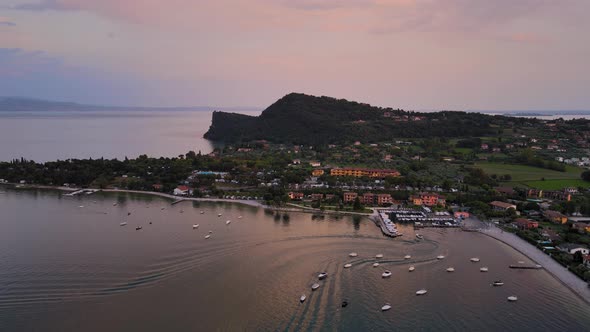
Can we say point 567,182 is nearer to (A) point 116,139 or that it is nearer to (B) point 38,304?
(B) point 38,304

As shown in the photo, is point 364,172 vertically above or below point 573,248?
above

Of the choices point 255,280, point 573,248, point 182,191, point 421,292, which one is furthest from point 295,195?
point 573,248

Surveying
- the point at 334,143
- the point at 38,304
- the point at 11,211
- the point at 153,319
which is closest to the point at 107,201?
the point at 11,211

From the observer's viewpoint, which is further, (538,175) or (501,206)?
(538,175)

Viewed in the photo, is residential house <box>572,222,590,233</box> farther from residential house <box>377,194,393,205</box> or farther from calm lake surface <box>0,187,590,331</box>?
residential house <box>377,194,393,205</box>

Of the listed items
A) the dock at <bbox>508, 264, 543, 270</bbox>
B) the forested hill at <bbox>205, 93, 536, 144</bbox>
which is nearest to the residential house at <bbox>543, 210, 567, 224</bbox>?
the dock at <bbox>508, 264, 543, 270</bbox>

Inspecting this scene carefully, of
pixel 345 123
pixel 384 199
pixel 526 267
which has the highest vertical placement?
pixel 345 123

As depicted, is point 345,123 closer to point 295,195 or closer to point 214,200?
point 295,195
